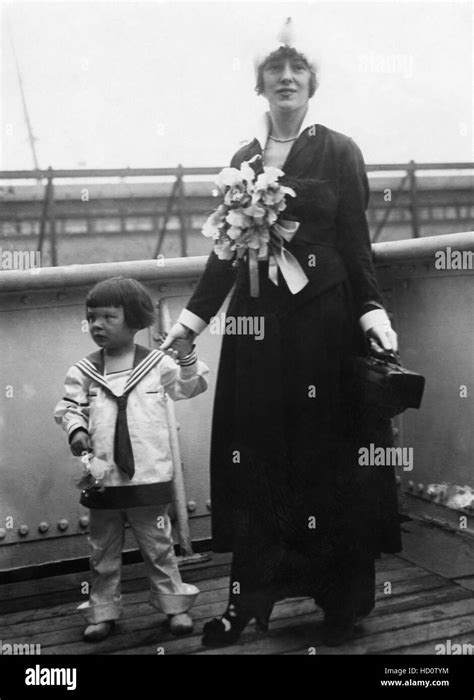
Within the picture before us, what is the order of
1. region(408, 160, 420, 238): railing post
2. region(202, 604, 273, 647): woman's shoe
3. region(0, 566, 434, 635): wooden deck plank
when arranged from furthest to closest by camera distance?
1. region(408, 160, 420, 238): railing post
2. region(0, 566, 434, 635): wooden deck plank
3. region(202, 604, 273, 647): woman's shoe

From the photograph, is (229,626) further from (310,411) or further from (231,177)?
(231,177)

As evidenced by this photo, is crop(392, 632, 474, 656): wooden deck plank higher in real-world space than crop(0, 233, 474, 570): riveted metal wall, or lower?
lower

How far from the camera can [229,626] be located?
2.15 metres

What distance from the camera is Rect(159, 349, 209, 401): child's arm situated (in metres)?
2.26

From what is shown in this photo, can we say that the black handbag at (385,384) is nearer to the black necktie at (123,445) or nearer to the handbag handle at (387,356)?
the handbag handle at (387,356)

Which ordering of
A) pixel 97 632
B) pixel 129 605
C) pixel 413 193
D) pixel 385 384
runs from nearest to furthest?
pixel 385 384 → pixel 97 632 → pixel 129 605 → pixel 413 193

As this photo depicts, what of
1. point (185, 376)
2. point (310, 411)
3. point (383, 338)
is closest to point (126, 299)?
point (185, 376)

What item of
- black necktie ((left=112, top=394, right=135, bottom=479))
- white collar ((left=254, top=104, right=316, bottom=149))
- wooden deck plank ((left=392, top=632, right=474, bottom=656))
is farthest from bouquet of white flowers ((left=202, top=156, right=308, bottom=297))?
wooden deck plank ((left=392, top=632, right=474, bottom=656))

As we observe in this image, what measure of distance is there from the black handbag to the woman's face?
2.42 ft

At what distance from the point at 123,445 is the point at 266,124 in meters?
1.02

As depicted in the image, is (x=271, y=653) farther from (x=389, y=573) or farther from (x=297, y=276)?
(x=297, y=276)

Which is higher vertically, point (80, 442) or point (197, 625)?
point (80, 442)

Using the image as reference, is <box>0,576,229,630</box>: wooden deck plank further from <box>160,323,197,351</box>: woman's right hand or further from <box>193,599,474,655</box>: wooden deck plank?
<box>160,323,197,351</box>: woman's right hand
